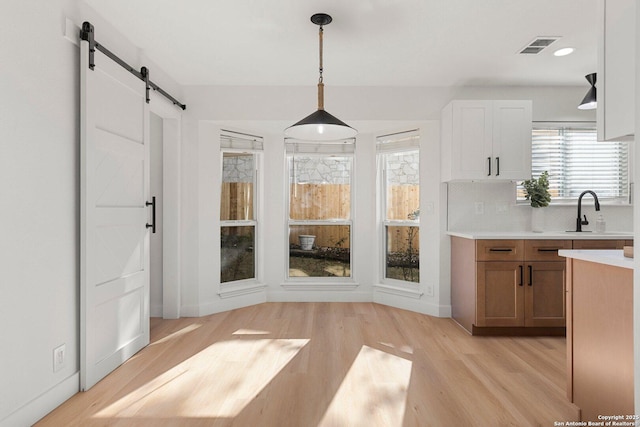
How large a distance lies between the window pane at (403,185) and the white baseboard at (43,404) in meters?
3.61

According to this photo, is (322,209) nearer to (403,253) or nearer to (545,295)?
(403,253)

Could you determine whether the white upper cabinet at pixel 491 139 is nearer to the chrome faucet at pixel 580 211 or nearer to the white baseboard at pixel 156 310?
the chrome faucet at pixel 580 211

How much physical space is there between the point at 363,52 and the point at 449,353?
8.81 feet

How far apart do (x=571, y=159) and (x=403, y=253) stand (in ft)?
7.10

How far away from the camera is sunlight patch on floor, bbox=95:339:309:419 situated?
2.20 m

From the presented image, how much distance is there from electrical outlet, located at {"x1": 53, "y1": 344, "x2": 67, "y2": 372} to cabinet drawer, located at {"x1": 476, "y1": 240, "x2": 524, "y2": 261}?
3.32m

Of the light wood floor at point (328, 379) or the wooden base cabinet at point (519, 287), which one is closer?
the light wood floor at point (328, 379)

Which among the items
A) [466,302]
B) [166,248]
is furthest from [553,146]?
[166,248]

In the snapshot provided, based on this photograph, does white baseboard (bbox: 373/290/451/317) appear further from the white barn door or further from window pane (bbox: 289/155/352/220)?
the white barn door

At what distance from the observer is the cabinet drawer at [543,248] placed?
359cm

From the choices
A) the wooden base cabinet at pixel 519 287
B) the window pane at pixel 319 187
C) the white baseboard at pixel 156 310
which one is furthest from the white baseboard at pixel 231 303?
the wooden base cabinet at pixel 519 287

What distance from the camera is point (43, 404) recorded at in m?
2.13

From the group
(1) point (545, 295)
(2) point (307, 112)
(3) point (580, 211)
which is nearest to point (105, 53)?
(2) point (307, 112)

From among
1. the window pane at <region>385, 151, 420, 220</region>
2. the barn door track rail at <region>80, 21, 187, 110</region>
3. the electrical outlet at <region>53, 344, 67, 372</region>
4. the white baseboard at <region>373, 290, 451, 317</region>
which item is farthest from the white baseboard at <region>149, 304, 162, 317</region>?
the window pane at <region>385, 151, 420, 220</region>
